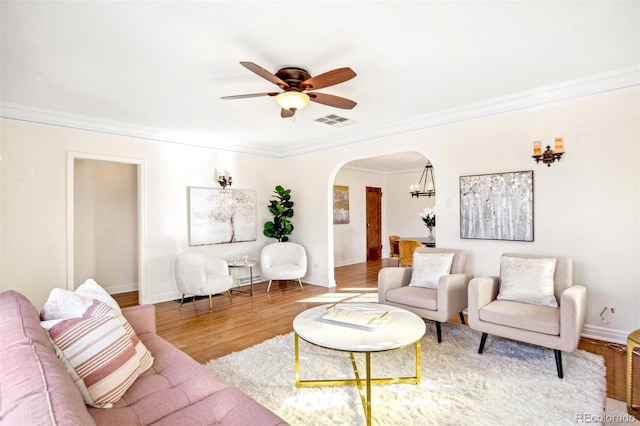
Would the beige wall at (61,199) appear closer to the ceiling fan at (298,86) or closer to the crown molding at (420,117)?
the crown molding at (420,117)

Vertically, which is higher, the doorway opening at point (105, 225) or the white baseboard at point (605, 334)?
the doorway opening at point (105, 225)

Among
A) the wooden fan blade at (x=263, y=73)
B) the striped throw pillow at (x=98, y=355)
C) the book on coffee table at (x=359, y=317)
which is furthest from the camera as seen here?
the book on coffee table at (x=359, y=317)

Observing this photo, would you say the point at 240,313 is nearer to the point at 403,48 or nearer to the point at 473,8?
the point at 403,48

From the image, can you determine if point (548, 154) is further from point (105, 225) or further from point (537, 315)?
point (105, 225)

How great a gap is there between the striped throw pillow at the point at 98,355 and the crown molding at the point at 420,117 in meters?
3.42

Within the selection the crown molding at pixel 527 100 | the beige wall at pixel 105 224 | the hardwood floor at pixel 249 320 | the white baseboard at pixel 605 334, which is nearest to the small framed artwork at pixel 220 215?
the hardwood floor at pixel 249 320

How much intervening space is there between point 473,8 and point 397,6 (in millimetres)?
498

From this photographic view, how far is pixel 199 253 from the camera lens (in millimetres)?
4973

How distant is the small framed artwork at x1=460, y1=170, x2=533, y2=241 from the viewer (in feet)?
11.6

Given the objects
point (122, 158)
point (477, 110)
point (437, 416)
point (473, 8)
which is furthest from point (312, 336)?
point (122, 158)

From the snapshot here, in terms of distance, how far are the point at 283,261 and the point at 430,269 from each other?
2925 mm

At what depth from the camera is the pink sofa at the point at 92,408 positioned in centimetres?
81

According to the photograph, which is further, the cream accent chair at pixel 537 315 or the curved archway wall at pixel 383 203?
the curved archway wall at pixel 383 203

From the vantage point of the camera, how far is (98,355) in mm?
1480
